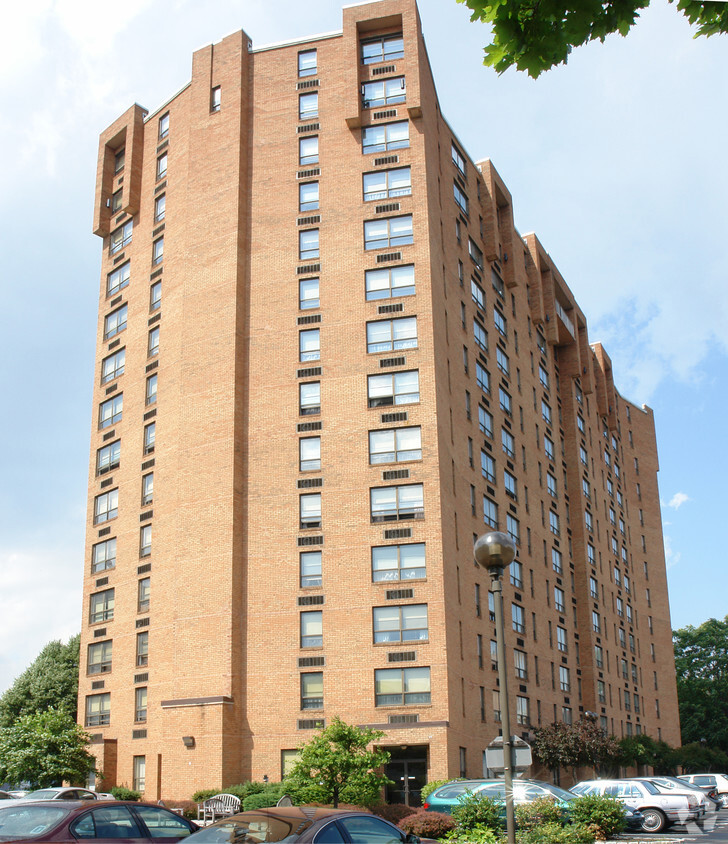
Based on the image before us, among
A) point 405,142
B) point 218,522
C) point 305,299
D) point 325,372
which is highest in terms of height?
point 405,142

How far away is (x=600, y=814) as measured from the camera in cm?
2422

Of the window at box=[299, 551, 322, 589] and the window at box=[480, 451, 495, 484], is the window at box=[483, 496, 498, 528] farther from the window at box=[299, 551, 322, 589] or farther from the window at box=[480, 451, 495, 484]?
the window at box=[299, 551, 322, 589]

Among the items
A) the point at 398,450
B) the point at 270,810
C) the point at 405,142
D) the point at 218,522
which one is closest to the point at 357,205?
the point at 405,142

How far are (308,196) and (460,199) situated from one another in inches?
398

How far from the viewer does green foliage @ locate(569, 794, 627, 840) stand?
2411 cm

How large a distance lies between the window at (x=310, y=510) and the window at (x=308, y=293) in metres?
9.44

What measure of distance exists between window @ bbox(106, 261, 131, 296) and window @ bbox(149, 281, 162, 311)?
3.57 meters

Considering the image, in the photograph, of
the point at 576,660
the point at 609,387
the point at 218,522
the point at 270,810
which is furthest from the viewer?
the point at 609,387

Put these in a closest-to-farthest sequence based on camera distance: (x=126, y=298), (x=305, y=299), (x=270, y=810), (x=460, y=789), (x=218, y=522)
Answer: (x=270, y=810) → (x=460, y=789) → (x=218, y=522) → (x=305, y=299) → (x=126, y=298)

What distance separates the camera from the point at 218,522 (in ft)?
→ 142

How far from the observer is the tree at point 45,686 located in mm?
61000

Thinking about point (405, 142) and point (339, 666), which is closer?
point (339, 666)

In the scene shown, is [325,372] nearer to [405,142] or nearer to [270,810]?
[405,142]

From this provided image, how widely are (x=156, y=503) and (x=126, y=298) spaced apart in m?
13.7
